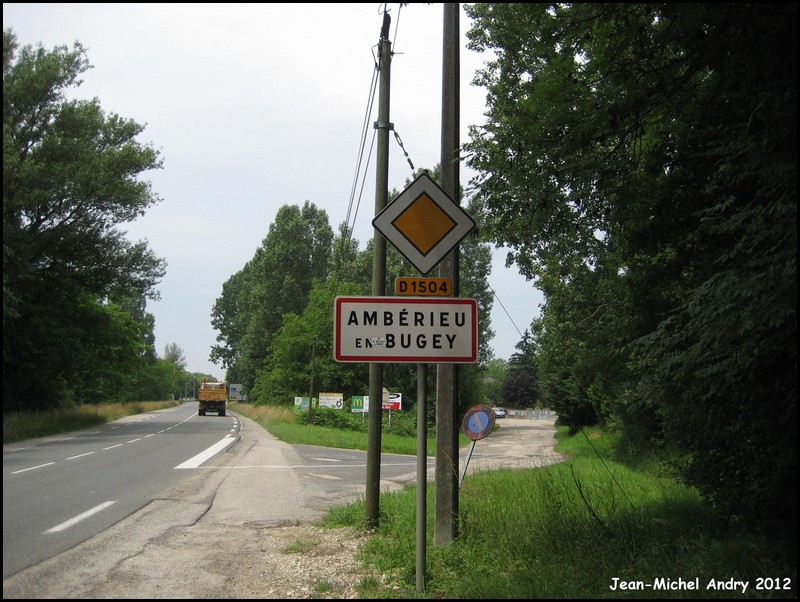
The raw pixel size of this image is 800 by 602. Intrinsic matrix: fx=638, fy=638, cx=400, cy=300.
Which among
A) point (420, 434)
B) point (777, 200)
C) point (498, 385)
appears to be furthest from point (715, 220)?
point (498, 385)

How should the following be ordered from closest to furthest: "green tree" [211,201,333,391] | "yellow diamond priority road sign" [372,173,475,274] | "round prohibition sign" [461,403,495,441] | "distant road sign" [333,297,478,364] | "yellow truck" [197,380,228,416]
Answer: "distant road sign" [333,297,478,364]
"yellow diamond priority road sign" [372,173,475,274]
"round prohibition sign" [461,403,495,441]
"yellow truck" [197,380,228,416]
"green tree" [211,201,333,391]

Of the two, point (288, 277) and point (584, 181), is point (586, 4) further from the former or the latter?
point (288, 277)

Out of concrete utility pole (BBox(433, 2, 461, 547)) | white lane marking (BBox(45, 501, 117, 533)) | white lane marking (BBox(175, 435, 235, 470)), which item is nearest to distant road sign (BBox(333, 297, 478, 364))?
concrete utility pole (BBox(433, 2, 461, 547))

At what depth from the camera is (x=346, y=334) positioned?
16.3ft

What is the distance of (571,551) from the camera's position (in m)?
5.46

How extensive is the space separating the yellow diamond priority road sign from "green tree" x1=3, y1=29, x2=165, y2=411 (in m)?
3.53

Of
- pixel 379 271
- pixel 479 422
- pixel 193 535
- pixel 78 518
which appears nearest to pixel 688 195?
pixel 379 271

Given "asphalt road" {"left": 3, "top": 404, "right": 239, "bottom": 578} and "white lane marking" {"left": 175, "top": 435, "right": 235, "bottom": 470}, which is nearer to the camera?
"asphalt road" {"left": 3, "top": 404, "right": 239, "bottom": 578}

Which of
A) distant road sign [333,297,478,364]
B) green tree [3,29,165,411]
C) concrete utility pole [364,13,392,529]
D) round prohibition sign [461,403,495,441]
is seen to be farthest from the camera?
round prohibition sign [461,403,495,441]

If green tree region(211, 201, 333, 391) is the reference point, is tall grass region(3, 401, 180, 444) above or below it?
below

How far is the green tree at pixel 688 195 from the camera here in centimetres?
463

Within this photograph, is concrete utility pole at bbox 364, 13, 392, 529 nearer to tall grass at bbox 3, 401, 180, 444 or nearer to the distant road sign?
the distant road sign

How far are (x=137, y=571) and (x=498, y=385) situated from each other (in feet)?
318

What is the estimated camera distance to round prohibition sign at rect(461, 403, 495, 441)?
835 cm
